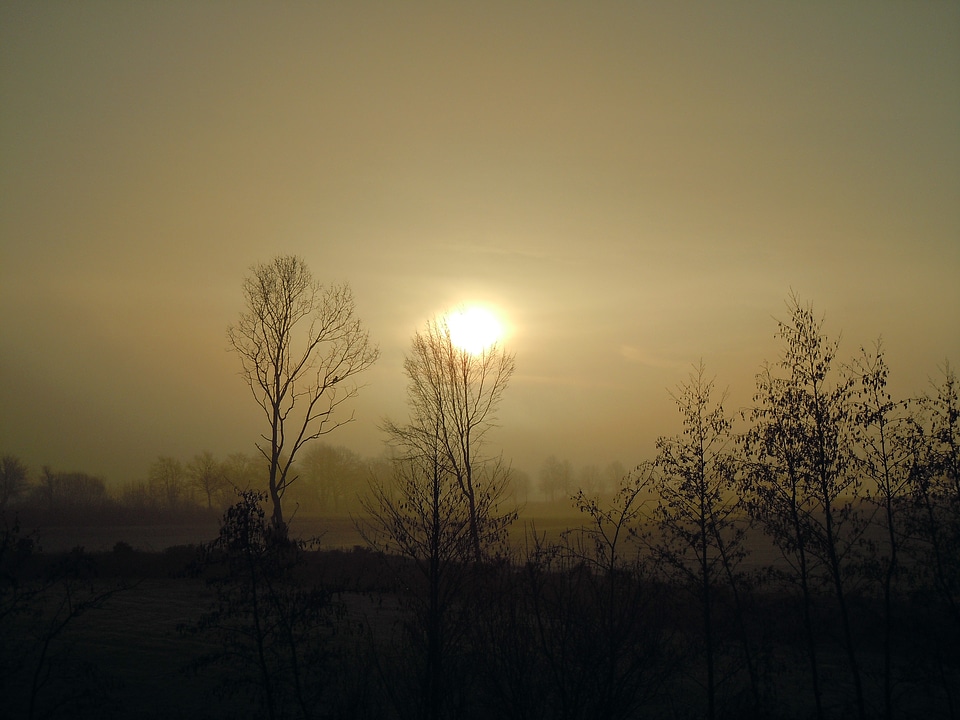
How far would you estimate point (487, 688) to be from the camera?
37.8ft

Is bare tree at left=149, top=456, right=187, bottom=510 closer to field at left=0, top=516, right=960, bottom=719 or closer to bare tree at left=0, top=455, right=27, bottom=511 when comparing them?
bare tree at left=0, top=455, right=27, bottom=511

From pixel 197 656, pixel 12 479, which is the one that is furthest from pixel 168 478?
pixel 197 656

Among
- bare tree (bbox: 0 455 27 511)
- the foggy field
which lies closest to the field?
the foggy field

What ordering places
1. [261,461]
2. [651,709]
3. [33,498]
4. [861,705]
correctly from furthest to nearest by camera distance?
1. [261,461]
2. [33,498]
3. [651,709]
4. [861,705]

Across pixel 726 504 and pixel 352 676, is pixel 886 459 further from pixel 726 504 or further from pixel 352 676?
pixel 352 676

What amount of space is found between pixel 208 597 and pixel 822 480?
21.4 metres

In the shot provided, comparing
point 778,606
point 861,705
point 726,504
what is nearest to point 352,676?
point 726,504

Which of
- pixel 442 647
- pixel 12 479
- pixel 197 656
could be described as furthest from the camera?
pixel 12 479

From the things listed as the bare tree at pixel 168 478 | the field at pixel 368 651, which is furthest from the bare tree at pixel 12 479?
the field at pixel 368 651

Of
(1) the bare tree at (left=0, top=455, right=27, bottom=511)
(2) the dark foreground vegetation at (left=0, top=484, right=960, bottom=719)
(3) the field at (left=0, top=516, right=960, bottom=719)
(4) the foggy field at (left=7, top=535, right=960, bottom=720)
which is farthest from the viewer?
(1) the bare tree at (left=0, top=455, right=27, bottom=511)

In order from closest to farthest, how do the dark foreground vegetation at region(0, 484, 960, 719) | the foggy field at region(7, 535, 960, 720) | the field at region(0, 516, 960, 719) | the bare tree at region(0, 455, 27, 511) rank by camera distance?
the dark foreground vegetation at region(0, 484, 960, 719), the field at region(0, 516, 960, 719), the foggy field at region(7, 535, 960, 720), the bare tree at region(0, 455, 27, 511)

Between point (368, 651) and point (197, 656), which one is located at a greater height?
point (368, 651)

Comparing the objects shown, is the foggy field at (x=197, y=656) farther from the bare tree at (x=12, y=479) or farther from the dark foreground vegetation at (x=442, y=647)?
the bare tree at (x=12, y=479)

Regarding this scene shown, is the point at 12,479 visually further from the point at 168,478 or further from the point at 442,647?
the point at 442,647
